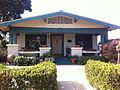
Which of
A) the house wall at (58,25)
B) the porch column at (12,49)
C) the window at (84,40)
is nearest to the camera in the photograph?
the porch column at (12,49)

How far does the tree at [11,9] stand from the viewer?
34.7 metres

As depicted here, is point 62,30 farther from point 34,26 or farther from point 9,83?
point 9,83

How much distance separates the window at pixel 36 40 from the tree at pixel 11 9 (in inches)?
414

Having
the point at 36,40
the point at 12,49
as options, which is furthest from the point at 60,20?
the point at 12,49

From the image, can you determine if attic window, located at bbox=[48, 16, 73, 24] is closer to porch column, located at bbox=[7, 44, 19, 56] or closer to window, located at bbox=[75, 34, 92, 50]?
window, located at bbox=[75, 34, 92, 50]

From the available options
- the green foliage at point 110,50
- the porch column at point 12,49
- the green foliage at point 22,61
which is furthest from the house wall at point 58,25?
the green foliage at point 22,61

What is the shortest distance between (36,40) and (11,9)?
10846mm

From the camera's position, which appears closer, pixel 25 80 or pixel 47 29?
pixel 25 80

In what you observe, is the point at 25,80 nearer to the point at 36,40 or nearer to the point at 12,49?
the point at 12,49

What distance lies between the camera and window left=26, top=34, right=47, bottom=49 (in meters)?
25.7

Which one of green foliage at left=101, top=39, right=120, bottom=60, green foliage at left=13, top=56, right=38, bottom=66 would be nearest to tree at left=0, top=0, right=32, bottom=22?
green foliage at left=13, top=56, right=38, bottom=66

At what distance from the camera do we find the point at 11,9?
115 ft

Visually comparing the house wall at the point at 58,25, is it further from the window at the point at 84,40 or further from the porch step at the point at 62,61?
the porch step at the point at 62,61

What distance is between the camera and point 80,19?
22.8 meters
